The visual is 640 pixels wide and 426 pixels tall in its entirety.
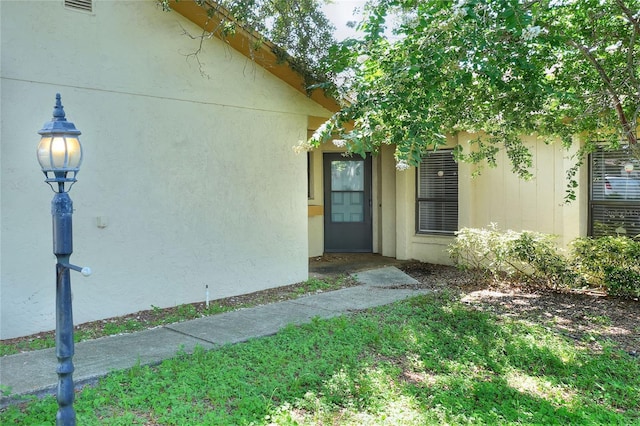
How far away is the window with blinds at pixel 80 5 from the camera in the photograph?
5.54 metres

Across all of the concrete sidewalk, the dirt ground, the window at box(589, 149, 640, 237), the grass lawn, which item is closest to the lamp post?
the grass lawn

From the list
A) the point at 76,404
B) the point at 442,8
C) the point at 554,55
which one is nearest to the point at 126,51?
the point at 442,8

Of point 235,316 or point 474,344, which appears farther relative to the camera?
point 235,316

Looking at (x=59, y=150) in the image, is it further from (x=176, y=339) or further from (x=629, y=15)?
(x=629, y=15)

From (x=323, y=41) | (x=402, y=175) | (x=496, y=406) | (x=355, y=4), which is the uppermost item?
(x=355, y=4)

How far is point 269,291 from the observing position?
7621 mm

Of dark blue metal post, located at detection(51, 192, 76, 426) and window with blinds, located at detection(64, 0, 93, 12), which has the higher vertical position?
window with blinds, located at detection(64, 0, 93, 12)

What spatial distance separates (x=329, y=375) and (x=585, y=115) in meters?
4.66

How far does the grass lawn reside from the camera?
3.56 metres

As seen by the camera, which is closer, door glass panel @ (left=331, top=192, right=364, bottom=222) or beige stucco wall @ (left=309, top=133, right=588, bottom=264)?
beige stucco wall @ (left=309, top=133, right=588, bottom=264)

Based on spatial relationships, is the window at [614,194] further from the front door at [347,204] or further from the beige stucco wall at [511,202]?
the front door at [347,204]

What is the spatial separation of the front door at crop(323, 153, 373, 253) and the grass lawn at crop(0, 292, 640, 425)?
6.10 meters

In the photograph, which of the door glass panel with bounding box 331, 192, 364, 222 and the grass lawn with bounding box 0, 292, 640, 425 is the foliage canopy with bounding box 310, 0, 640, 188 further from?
the door glass panel with bounding box 331, 192, 364, 222

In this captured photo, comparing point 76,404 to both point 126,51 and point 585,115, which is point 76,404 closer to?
point 126,51
